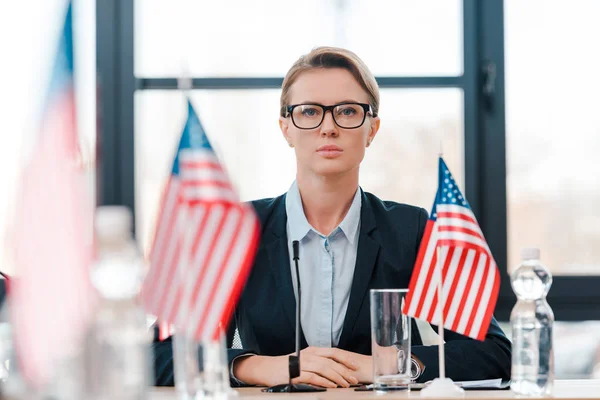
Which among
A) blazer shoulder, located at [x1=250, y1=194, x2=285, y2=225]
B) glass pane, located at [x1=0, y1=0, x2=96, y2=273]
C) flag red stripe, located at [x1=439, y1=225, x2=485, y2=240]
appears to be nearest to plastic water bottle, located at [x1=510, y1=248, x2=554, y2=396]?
flag red stripe, located at [x1=439, y1=225, x2=485, y2=240]

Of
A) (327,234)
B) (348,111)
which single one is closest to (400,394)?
(327,234)

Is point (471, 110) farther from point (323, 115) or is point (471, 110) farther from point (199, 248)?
point (199, 248)

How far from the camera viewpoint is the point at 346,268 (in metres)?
2.31

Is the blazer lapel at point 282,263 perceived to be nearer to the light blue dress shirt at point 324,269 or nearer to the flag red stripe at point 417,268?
the light blue dress shirt at point 324,269

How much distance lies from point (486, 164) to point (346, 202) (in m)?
1.13

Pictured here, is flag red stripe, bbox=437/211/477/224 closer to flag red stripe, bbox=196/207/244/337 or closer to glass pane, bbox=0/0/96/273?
flag red stripe, bbox=196/207/244/337

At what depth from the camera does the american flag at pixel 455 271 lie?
67.3 inches

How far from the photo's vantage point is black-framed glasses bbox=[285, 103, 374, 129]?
2.25 m

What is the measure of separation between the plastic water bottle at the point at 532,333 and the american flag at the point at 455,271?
0.07 metres

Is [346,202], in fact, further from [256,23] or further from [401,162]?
[256,23]

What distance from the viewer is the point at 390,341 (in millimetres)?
1698

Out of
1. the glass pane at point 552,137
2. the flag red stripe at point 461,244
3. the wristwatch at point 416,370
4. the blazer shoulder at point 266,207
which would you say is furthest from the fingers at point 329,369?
the glass pane at point 552,137

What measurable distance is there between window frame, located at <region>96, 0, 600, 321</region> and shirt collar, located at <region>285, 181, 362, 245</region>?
1025 mm

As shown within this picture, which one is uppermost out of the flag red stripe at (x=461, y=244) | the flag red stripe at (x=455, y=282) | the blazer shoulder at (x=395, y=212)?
the blazer shoulder at (x=395, y=212)
